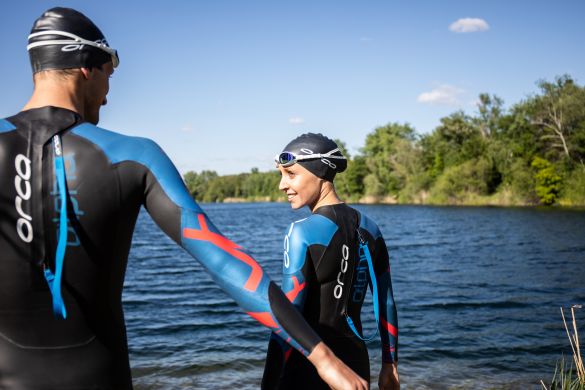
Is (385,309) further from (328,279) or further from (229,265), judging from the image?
(229,265)

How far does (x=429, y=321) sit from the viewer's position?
14367 millimetres

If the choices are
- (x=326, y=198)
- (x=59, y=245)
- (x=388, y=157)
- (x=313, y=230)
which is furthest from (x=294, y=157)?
(x=388, y=157)

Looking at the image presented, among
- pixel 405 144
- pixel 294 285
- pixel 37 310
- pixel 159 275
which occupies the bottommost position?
pixel 159 275

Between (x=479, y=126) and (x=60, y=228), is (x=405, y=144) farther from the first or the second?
(x=60, y=228)

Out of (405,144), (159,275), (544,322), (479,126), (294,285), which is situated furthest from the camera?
(405,144)

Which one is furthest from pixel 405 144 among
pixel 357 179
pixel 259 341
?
pixel 259 341

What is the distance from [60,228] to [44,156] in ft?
0.74

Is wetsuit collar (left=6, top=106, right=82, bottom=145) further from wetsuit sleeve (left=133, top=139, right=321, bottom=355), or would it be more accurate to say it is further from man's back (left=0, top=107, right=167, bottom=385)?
wetsuit sleeve (left=133, top=139, right=321, bottom=355)

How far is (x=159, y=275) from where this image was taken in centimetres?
2362

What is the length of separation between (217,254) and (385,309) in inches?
86.0

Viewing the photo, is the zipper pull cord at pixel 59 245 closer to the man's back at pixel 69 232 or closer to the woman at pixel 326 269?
the man's back at pixel 69 232

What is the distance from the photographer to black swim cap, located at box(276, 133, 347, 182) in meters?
3.39

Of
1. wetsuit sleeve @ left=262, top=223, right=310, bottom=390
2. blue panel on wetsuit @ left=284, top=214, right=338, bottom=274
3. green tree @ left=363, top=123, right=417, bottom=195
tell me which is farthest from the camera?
green tree @ left=363, top=123, right=417, bottom=195

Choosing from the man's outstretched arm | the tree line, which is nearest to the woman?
the man's outstretched arm
